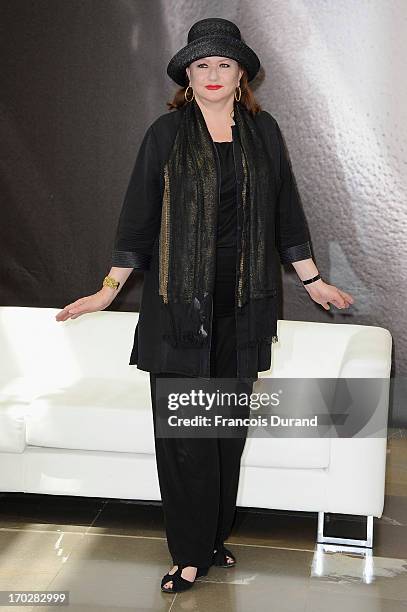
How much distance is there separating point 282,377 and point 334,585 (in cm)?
95

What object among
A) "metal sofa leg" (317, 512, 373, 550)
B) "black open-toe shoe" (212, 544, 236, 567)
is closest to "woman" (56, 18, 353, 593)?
"black open-toe shoe" (212, 544, 236, 567)

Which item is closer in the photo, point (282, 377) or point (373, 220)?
point (282, 377)

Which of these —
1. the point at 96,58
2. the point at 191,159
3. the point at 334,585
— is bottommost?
the point at 334,585

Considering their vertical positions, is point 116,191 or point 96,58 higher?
point 96,58

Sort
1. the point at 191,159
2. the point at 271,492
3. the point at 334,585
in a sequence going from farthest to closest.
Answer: the point at 271,492 < the point at 334,585 < the point at 191,159

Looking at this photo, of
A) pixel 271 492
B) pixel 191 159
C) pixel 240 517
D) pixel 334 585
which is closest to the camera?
pixel 191 159

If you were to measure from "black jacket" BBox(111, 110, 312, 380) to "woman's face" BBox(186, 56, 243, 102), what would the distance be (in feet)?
0.37

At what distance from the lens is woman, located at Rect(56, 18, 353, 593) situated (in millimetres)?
2689

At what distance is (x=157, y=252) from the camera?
279 cm

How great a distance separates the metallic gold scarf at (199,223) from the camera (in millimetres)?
2672

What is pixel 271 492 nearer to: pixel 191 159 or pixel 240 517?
pixel 240 517

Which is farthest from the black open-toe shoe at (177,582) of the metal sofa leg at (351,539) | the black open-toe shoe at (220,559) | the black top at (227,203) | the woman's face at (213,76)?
the woman's face at (213,76)

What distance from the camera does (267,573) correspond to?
3.04 metres

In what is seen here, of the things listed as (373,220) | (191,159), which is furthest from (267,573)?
(373,220)
